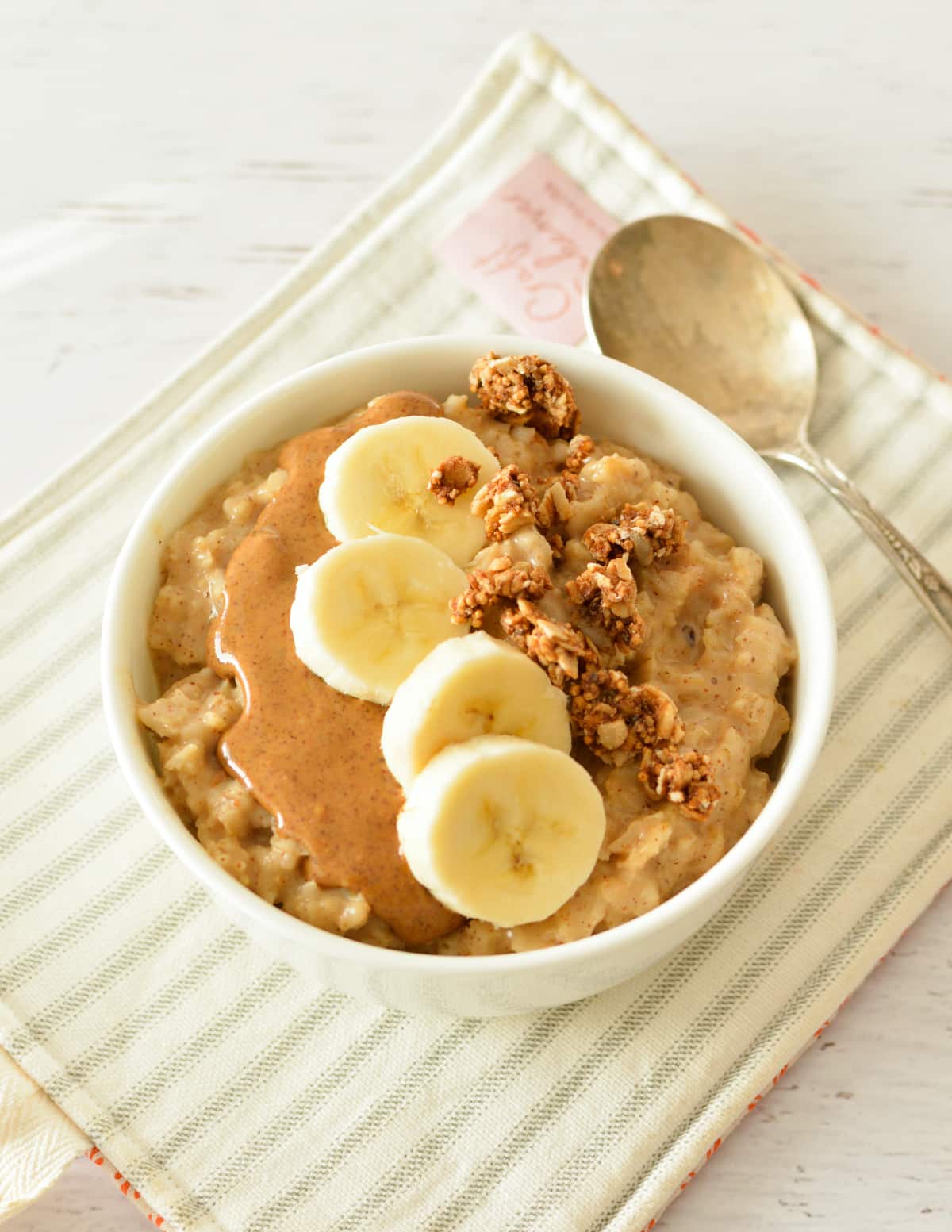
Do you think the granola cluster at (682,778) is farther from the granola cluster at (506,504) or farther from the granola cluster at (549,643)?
the granola cluster at (506,504)


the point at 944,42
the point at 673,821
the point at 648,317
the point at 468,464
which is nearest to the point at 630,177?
the point at 648,317

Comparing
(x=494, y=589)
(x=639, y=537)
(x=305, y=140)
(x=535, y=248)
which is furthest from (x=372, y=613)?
(x=305, y=140)

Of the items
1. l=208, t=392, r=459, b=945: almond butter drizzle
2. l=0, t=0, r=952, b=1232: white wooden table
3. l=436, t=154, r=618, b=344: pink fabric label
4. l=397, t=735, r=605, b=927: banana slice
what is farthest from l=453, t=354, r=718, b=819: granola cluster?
l=0, t=0, r=952, b=1232: white wooden table

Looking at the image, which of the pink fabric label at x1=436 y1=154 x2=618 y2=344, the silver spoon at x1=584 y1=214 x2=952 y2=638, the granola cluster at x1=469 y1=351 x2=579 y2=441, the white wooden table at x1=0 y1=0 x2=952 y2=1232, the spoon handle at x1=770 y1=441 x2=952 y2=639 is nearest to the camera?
the granola cluster at x1=469 y1=351 x2=579 y2=441

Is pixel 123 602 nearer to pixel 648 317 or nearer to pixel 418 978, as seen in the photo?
pixel 418 978

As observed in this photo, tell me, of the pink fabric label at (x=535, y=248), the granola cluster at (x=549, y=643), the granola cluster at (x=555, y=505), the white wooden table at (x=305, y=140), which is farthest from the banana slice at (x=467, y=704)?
the white wooden table at (x=305, y=140)

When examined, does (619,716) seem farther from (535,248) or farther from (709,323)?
(535,248)

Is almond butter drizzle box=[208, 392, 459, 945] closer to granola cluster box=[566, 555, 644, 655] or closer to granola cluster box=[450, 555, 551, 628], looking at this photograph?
granola cluster box=[450, 555, 551, 628]
